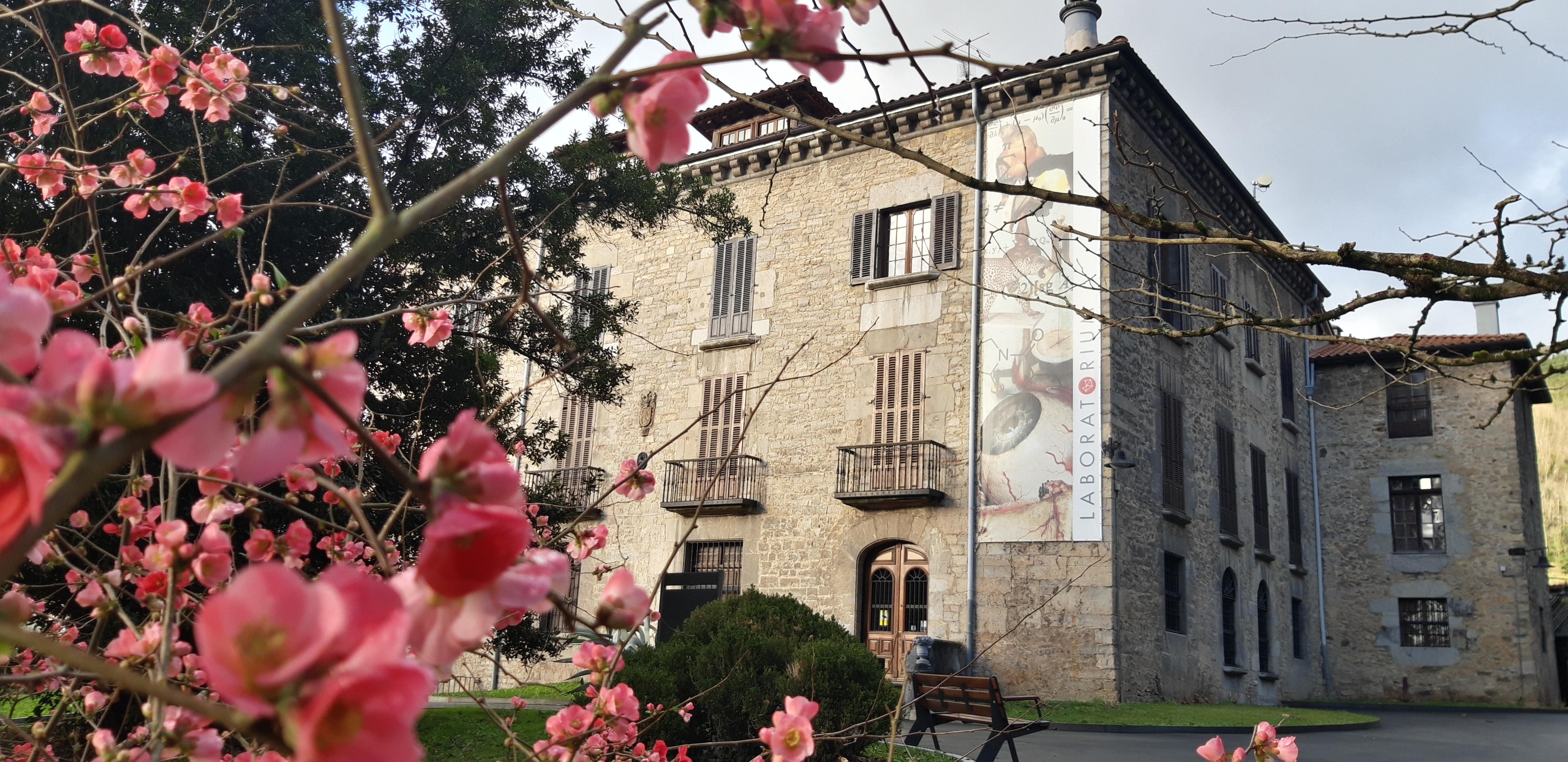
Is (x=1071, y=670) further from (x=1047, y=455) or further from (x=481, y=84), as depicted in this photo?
(x=481, y=84)

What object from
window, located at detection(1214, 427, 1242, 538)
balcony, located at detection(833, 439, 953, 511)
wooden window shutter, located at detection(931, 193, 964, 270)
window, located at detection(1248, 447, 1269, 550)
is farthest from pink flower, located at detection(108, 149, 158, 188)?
window, located at detection(1248, 447, 1269, 550)

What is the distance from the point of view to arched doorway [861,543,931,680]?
1409 cm

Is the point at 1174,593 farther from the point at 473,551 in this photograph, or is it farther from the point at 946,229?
the point at 473,551

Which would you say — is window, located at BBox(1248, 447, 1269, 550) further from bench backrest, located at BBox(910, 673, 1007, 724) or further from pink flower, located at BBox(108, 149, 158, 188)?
pink flower, located at BBox(108, 149, 158, 188)

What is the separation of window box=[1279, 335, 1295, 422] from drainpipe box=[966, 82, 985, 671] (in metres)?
9.81

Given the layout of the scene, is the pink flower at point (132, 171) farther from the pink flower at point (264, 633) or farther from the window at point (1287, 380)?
the window at point (1287, 380)

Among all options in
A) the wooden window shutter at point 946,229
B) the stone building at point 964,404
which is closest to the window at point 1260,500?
the stone building at point 964,404

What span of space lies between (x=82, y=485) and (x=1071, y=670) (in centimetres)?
1339

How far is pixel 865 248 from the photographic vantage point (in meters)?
15.8

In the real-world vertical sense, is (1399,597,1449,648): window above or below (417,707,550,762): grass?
above

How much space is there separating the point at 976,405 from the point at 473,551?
1365 cm

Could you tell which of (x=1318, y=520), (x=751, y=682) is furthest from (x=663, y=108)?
(x=1318, y=520)

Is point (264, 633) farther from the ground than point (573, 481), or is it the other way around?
point (573, 481)

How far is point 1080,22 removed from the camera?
53.6 feet
